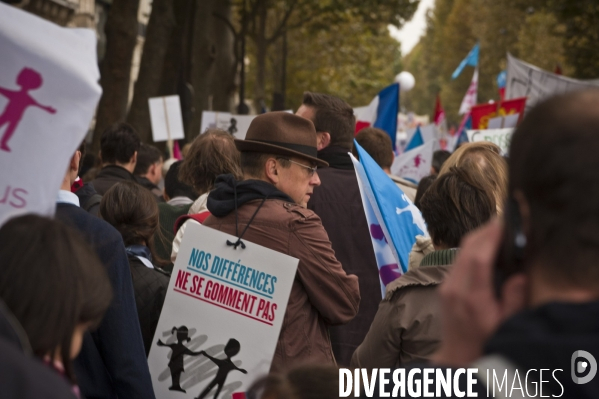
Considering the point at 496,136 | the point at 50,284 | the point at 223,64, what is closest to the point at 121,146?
the point at 50,284

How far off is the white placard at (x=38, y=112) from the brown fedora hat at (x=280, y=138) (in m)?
1.56

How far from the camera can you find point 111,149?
598 centimetres

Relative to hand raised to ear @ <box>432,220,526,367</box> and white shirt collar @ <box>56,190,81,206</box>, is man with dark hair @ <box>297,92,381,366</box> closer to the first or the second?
white shirt collar @ <box>56,190,81,206</box>

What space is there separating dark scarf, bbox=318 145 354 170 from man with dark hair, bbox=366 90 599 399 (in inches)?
137

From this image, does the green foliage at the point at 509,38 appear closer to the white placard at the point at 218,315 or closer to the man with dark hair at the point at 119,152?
the man with dark hair at the point at 119,152

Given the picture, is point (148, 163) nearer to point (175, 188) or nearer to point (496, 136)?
point (175, 188)

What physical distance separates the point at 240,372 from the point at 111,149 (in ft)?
10.0

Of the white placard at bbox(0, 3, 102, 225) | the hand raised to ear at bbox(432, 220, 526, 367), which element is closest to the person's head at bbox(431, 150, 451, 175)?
the white placard at bbox(0, 3, 102, 225)

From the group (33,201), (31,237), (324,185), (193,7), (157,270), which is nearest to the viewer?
(31,237)

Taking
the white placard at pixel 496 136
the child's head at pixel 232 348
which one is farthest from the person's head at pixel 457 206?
the white placard at pixel 496 136

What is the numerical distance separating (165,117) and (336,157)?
6.98 m

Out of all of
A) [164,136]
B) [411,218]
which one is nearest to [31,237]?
[411,218]

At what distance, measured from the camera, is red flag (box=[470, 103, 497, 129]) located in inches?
487

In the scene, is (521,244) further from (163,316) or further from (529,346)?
(163,316)
